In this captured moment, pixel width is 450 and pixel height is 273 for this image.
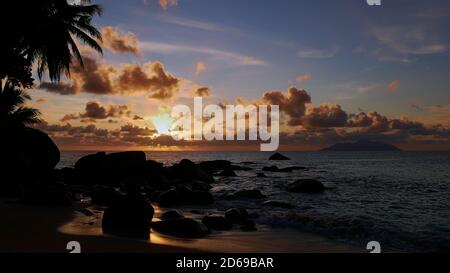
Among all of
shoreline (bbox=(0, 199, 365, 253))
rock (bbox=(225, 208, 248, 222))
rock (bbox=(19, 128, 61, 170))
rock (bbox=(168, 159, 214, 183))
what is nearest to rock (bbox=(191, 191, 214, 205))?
rock (bbox=(225, 208, 248, 222))

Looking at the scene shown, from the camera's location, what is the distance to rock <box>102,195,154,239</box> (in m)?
9.91

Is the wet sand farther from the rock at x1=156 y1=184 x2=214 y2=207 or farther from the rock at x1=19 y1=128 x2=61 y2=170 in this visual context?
the rock at x1=19 y1=128 x2=61 y2=170

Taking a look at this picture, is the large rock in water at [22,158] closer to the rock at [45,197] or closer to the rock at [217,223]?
the rock at [45,197]

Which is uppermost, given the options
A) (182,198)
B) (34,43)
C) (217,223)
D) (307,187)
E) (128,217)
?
(34,43)

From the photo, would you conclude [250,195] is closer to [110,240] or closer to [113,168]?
[110,240]

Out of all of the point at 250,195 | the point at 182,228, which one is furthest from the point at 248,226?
the point at 250,195

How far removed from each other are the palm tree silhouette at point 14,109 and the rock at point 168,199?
8806mm

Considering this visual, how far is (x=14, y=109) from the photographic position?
2158 cm

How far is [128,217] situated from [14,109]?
15.4 meters

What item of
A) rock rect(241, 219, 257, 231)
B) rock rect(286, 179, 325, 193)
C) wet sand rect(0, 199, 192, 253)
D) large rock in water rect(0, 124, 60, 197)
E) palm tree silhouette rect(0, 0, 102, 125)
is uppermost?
palm tree silhouette rect(0, 0, 102, 125)

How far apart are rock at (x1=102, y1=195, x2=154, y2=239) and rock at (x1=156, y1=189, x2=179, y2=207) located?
23.2 feet

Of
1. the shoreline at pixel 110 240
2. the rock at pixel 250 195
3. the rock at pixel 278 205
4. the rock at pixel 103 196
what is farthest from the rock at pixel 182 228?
the rock at pixel 250 195

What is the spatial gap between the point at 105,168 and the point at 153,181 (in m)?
5.29
